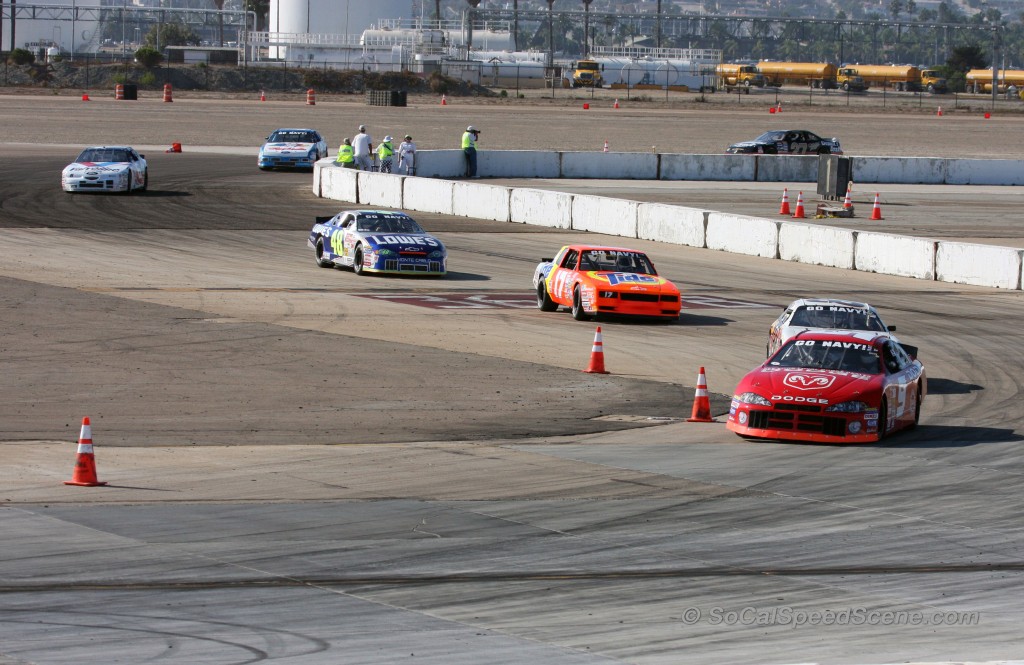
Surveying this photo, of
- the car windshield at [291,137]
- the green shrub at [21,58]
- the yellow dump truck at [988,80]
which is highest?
the yellow dump truck at [988,80]

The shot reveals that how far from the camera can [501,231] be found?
3553 centimetres

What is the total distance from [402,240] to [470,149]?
19.8m

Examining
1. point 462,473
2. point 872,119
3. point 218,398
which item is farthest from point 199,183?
point 872,119

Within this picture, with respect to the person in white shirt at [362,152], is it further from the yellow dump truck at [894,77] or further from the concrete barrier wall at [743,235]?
the yellow dump truck at [894,77]

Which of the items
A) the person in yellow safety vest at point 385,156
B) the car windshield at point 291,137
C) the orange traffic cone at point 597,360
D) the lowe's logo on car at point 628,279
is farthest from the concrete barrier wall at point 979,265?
the car windshield at point 291,137

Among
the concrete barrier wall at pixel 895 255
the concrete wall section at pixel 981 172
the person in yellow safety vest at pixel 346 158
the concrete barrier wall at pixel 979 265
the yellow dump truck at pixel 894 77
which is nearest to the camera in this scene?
the concrete barrier wall at pixel 979 265

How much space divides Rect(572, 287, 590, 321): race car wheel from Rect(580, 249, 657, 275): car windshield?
506 millimetres

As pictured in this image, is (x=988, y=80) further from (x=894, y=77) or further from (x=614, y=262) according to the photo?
(x=614, y=262)

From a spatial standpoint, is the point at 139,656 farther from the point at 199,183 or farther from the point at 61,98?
the point at 61,98

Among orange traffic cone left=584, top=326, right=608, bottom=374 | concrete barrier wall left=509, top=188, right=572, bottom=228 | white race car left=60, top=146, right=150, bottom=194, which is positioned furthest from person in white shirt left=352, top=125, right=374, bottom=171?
orange traffic cone left=584, top=326, right=608, bottom=374

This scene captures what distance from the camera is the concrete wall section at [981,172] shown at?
5122 cm

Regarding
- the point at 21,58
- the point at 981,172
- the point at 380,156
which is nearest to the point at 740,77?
the point at 21,58

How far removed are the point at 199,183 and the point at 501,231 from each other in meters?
11.5

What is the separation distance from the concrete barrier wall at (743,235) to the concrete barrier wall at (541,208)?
13.7 ft
